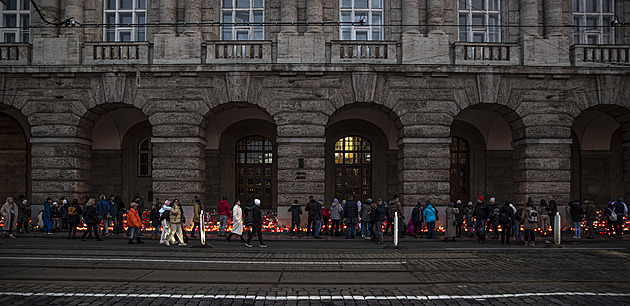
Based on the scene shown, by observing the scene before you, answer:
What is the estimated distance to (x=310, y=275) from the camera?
34.7ft

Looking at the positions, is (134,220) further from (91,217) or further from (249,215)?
(249,215)

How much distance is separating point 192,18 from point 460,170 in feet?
50.1

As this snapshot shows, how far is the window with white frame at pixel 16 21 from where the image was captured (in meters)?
22.0

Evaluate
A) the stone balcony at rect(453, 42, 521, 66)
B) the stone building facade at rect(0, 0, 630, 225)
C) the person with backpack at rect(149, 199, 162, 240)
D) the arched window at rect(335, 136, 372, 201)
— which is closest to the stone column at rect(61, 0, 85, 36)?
the stone building facade at rect(0, 0, 630, 225)

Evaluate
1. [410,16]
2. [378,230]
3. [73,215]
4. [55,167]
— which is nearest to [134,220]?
[73,215]

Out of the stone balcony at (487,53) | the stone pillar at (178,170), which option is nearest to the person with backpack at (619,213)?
the stone balcony at (487,53)

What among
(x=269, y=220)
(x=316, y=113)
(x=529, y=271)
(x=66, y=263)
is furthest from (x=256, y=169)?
(x=529, y=271)

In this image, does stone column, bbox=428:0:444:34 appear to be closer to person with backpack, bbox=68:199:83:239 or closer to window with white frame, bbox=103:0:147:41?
window with white frame, bbox=103:0:147:41

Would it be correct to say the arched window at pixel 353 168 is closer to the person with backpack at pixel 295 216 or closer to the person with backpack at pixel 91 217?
the person with backpack at pixel 295 216

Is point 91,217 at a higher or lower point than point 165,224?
higher

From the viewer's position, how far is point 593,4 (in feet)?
73.0

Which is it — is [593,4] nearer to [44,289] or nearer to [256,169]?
[256,169]

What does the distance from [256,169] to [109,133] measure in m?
7.74

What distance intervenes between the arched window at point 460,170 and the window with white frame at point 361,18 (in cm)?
797
